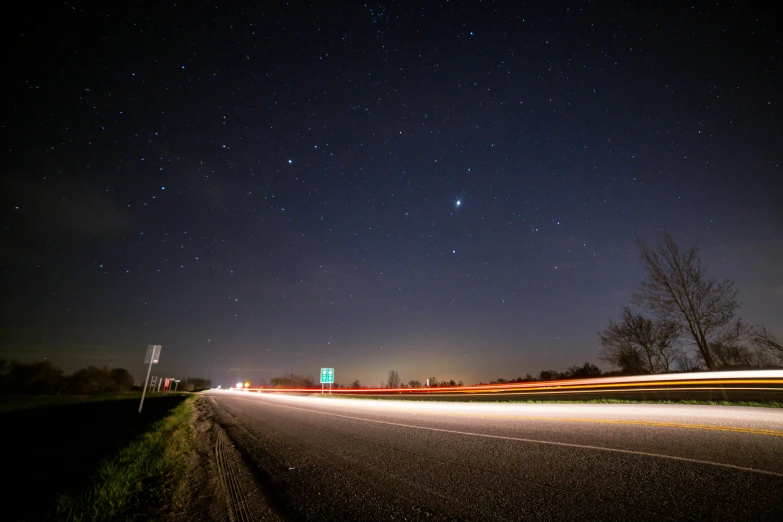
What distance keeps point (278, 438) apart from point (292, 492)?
4841 mm

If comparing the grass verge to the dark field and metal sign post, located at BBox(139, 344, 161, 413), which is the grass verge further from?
metal sign post, located at BBox(139, 344, 161, 413)

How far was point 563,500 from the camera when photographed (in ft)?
10.5

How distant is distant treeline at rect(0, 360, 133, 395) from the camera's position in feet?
249

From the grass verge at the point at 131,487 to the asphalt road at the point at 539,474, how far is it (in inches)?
47.6

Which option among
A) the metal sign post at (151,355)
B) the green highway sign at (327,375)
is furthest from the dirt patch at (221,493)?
the green highway sign at (327,375)

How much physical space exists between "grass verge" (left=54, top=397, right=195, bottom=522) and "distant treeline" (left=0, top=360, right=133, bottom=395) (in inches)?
3897

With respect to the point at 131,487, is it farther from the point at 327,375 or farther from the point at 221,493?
the point at 327,375

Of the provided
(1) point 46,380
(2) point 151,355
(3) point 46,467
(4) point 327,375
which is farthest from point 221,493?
(1) point 46,380

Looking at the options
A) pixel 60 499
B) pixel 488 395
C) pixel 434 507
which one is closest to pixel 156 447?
pixel 60 499

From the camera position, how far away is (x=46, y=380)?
271 feet

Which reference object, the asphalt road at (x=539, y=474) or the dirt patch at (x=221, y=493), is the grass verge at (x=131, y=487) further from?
the asphalt road at (x=539, y=474)

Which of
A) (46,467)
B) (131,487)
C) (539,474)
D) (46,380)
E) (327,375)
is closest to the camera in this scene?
(539,474)

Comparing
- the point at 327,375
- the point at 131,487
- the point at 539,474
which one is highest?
the point at 327,375

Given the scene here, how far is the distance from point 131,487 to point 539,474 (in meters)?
5.55
